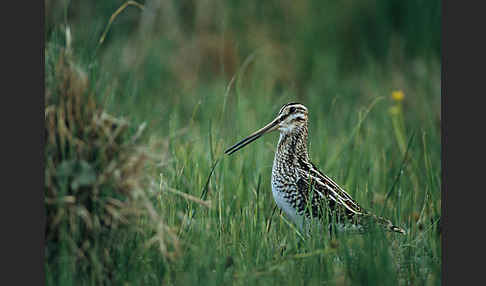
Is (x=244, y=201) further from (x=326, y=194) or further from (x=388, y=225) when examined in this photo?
(x=388, y=225)

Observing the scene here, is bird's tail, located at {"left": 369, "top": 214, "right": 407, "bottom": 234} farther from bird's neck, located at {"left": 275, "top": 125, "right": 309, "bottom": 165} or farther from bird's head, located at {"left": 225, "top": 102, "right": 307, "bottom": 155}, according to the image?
bird's head, located at {"left": 225, "top": 102, "right": 307, "bottom": 155}

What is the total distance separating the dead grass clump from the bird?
937 millimetres

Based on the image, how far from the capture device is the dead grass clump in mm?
3010

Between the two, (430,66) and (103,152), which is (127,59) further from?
(103,152)

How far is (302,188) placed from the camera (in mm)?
3934

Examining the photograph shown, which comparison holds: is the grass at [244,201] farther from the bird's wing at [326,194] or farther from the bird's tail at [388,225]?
the bird's wing at [326,194]

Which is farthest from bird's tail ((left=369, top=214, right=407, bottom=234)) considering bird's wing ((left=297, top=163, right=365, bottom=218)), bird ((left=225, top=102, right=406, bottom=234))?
bird's wing ((left=297, top=163, right=365, bottom=218))

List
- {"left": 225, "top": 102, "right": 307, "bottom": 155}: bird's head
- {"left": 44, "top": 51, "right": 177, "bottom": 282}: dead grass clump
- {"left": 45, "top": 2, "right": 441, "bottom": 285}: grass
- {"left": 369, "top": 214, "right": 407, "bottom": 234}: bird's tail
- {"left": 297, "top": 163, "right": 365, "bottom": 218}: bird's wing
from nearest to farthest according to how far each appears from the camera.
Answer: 1. {"left": 44, "top": 51, "right": 177, "bottom": 282}: dead grass clump
2. {"left": 45, "top": 2, "right": 441, "bottom": 285}: grass
3. {"left": 369, "top": 214, "right": 407, "bottom": 234}: bird's tail
4. {"left": 297, "top": 163, "right": 365, "bottom": 218}: bird's wing
5. {"left": 225, "top": 102, "right": 307, "bottom": 155}: bird's head

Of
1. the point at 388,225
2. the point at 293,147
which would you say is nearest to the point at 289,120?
the point at 293,147

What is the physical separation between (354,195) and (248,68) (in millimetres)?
3678

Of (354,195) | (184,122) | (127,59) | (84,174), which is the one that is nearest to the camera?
(84,174)

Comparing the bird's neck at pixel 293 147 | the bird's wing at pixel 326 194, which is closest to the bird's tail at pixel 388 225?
the bird's wing at pixel 326 194

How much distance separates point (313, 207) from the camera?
12.8 feet

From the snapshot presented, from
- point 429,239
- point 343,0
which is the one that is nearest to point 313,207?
point 429,239
